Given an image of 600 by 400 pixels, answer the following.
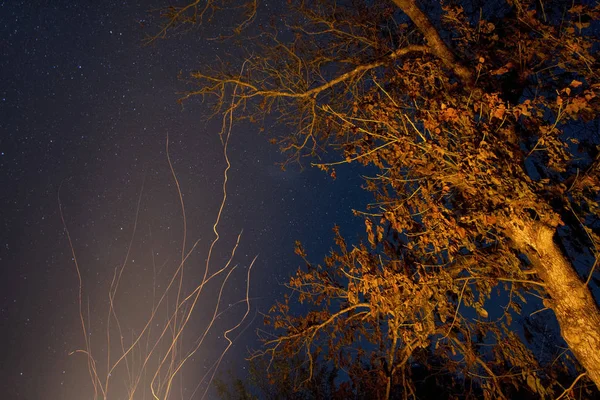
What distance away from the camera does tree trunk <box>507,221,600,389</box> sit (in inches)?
155

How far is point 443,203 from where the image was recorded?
435 centimetres

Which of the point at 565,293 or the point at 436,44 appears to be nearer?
the point at 565,293

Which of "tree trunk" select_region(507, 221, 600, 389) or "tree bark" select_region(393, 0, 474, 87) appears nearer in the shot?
"tree trunk" select_region(507, 221, 600, 389)

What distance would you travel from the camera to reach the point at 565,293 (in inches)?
163

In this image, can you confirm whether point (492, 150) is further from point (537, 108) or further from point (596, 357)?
point (596, 357)

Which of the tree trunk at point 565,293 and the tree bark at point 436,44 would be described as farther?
the tree bark at point 436,44

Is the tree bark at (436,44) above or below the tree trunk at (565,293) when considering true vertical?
above

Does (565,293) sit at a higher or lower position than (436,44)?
lower

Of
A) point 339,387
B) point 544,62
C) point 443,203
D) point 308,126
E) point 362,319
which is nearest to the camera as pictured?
point 443,203

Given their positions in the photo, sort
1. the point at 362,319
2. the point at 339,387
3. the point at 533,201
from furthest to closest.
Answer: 1. the point at 339,387
2. the point at 362,319
3. the point at 533,201

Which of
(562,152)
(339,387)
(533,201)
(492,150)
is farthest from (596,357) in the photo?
(339,387)

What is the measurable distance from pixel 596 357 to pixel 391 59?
4.07m

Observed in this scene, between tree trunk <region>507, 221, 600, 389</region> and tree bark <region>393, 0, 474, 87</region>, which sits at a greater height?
tree bark <region>393, 0, 474, 87</region>

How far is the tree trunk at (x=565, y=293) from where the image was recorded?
155 inches
